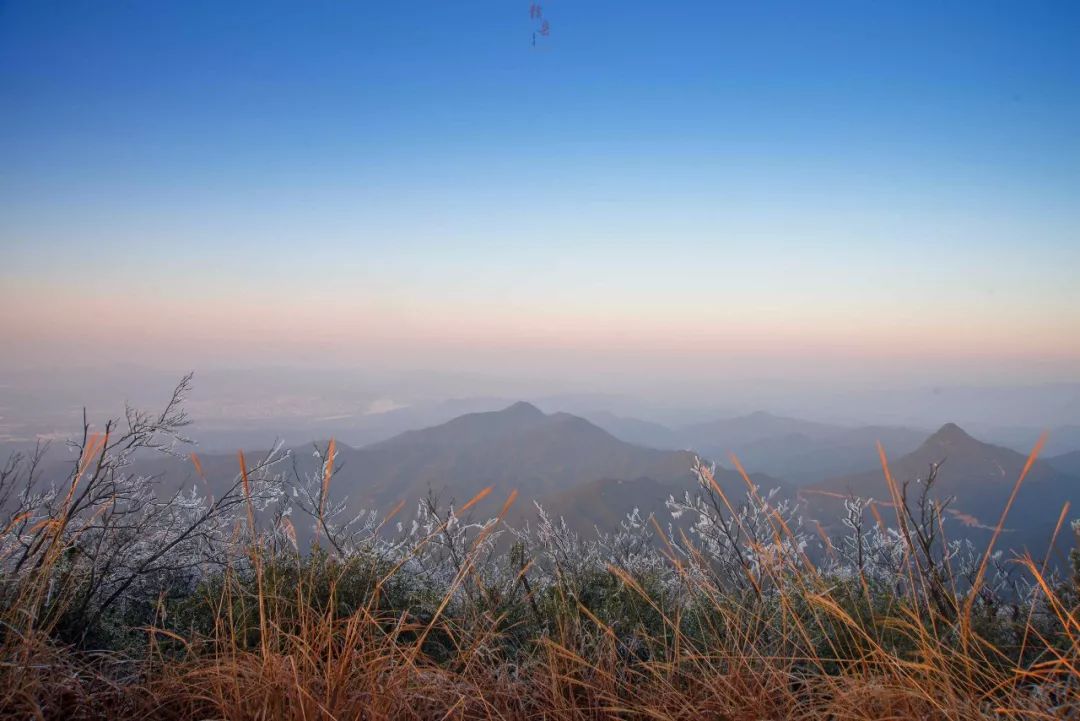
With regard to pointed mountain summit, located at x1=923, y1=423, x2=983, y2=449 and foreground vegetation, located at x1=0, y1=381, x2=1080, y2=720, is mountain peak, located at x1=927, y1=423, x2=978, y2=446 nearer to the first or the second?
pointed mountain summit, located at x1=923, y1=423, x2=983, y2=449

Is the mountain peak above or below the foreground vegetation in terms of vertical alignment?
below

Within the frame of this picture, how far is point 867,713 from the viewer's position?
2240mm

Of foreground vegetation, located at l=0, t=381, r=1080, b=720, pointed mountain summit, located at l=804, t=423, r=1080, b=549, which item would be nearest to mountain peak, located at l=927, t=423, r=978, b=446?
pointed mountain summit, located at l=804, t=423, r=1080, b=549

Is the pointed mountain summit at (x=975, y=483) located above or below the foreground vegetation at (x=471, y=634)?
below

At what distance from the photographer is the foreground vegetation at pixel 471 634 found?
2.31m

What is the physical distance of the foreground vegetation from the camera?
2.31 m

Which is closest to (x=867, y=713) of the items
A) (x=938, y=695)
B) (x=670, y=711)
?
(x=938, y=695)

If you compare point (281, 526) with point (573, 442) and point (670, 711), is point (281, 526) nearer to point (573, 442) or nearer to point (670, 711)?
point (670, 711)

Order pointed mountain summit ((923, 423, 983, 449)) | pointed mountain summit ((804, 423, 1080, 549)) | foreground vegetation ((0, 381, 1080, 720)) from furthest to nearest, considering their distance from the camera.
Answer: pointed mountain summit ((923, 423, 983, 449)) → pointed mountain summit ((804, 423, 1080, 549)) → foreground vegetation ((0, 381, 1080, 720))

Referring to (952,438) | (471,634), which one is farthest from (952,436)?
(471,634)

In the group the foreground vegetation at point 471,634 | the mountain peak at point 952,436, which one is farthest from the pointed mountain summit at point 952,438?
the foreground vegetation at point 471,634

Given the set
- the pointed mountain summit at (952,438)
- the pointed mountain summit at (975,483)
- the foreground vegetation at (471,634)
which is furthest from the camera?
the pointed mountain summit at (952,438)

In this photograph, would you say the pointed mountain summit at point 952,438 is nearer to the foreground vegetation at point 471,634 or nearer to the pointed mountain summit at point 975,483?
the pointed mountain summit at point 975,483

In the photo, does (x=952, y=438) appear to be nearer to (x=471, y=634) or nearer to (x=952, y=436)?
(x=952, y=436)
